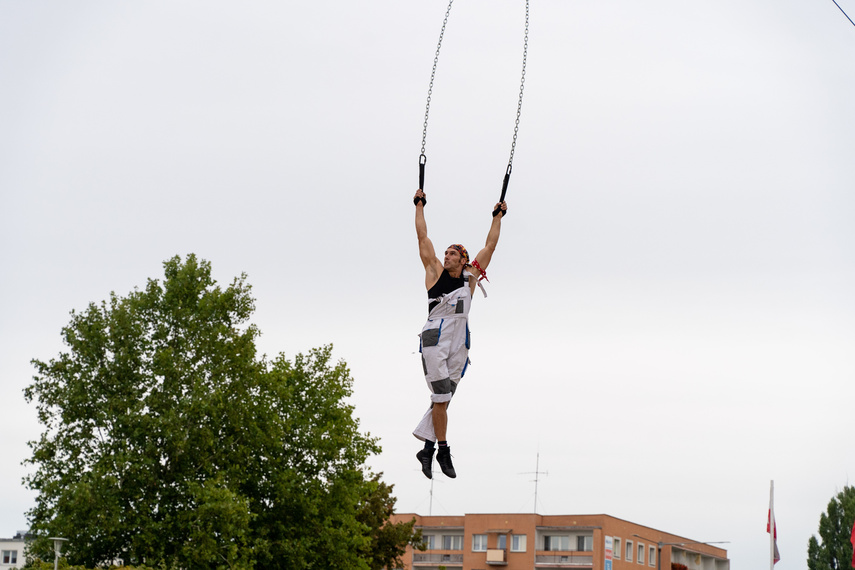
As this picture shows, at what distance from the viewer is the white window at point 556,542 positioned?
74688 millimetres

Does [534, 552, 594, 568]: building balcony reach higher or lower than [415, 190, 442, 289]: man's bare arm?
lower

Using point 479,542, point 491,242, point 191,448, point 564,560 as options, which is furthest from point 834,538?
point 491,242

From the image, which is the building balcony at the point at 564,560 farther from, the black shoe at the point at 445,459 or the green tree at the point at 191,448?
the black shoe at the point at 445,459

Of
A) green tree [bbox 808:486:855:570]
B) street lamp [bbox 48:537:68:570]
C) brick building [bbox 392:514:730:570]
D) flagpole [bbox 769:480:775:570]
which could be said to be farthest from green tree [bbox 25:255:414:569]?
green tree [bbox 808:486:855:570]

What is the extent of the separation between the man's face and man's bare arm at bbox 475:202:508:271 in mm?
360

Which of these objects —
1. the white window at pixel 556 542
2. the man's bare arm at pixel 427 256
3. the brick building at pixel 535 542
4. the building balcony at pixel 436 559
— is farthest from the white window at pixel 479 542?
the man's bare arm at pixel 427 256

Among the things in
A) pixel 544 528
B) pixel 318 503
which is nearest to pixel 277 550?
pixel 318 503

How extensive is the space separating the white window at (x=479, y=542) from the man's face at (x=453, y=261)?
68.5 meters

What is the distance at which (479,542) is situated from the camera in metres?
76.1

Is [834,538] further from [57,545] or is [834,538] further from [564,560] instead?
[57,545]

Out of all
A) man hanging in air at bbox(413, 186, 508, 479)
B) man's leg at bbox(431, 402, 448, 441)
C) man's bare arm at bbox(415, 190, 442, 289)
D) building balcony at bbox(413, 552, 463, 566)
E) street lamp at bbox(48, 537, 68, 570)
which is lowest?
street lamp at bbox(48, 537, 68, 570)

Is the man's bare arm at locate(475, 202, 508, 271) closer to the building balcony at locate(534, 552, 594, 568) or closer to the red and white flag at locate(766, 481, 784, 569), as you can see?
the red and white flag at locate(766, 481, 784, 569)

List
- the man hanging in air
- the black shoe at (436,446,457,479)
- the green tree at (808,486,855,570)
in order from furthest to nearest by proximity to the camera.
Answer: the green tree at (808,486,855,570)
the black shoe at (436,446,457,479)
the man hanging in air

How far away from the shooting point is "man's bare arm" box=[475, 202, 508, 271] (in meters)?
10.1
